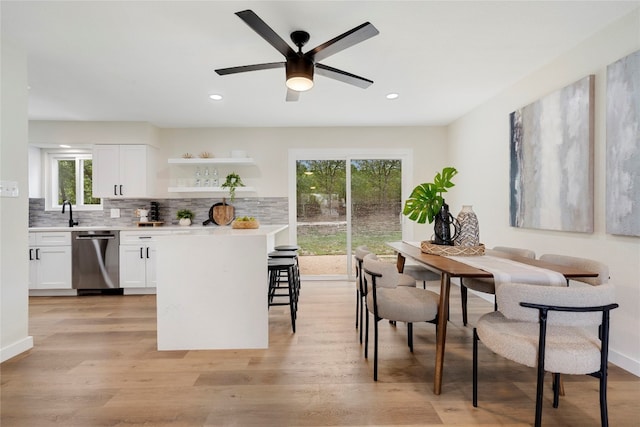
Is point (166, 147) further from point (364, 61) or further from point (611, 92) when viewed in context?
point (611, 92)

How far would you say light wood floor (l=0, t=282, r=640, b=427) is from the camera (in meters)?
1.69

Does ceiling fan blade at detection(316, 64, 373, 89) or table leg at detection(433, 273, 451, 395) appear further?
ceiling fan blade at detection(316, 64, 373, 89)

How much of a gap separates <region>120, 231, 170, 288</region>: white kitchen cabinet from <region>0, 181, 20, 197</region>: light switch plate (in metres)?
1.88

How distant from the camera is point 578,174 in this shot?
→ 2.45 metres

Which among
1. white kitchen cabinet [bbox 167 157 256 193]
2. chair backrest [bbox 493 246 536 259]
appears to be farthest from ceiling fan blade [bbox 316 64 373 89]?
white kitchen cabinet [bbox 167 157 256 193]

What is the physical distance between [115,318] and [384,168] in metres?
4.07

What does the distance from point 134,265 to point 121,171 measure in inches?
55.9

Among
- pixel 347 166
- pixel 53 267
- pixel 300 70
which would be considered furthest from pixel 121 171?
pixel 300 70

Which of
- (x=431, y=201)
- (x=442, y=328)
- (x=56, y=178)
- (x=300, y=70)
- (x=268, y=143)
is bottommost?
(x=442, y=328)

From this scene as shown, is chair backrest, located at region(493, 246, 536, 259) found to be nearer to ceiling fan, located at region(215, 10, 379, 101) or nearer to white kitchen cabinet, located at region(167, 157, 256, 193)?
ceiling fan, located at region(215, 10, 379, 101)

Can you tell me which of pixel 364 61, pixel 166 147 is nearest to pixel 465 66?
pixel 364 61

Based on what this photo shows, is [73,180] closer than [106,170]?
No

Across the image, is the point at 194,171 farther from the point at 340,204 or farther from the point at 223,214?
the point at 340,204

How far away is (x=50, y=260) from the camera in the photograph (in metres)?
4.14
